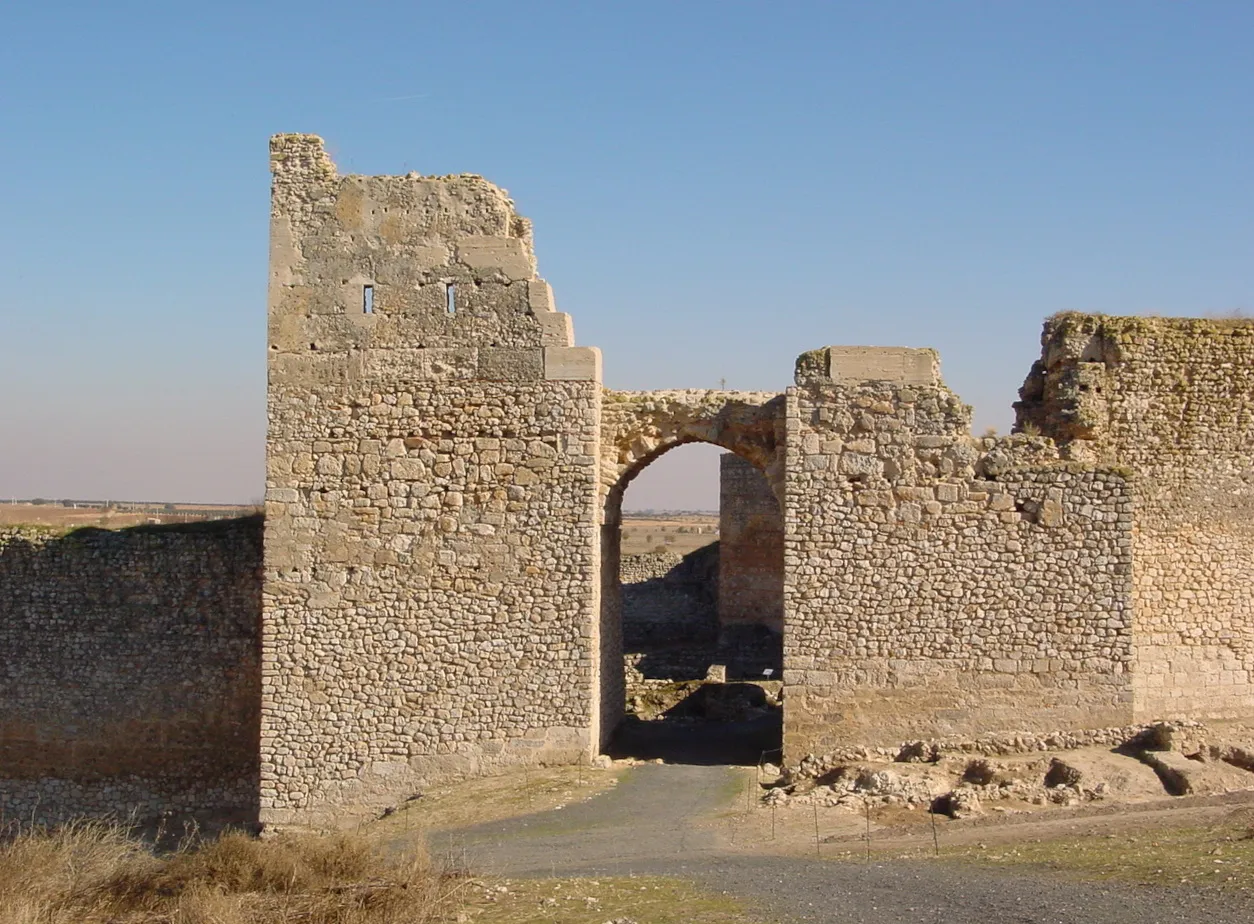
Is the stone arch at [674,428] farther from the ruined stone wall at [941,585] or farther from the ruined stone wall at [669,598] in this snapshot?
the ruined stone wall at [669,598]

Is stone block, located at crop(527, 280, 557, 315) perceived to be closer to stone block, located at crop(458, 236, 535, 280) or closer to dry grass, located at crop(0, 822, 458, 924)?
stone block, located at crop(458, 236, 535, 280)

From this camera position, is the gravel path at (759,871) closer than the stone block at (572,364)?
Yes

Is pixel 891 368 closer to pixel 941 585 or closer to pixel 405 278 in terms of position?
pixel 941 585

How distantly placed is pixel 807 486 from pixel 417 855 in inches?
226

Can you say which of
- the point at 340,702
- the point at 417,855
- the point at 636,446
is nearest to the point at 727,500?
the point at 636,446

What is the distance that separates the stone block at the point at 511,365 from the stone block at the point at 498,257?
2.48 feet

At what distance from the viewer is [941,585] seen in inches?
535

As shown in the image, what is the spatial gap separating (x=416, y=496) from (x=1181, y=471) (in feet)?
25.9

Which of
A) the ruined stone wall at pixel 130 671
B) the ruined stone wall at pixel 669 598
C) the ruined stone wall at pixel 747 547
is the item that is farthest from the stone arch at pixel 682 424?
the ruined stone wall at pixel 669 598

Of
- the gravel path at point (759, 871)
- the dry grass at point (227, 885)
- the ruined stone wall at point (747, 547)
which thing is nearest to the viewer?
the gravel path at point (759, 871)

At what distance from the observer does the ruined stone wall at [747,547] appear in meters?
23.4

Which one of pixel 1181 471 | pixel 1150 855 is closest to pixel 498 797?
pixel 1150 855

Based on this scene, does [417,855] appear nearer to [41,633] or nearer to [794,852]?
[794,852]

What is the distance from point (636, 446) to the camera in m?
14.4
